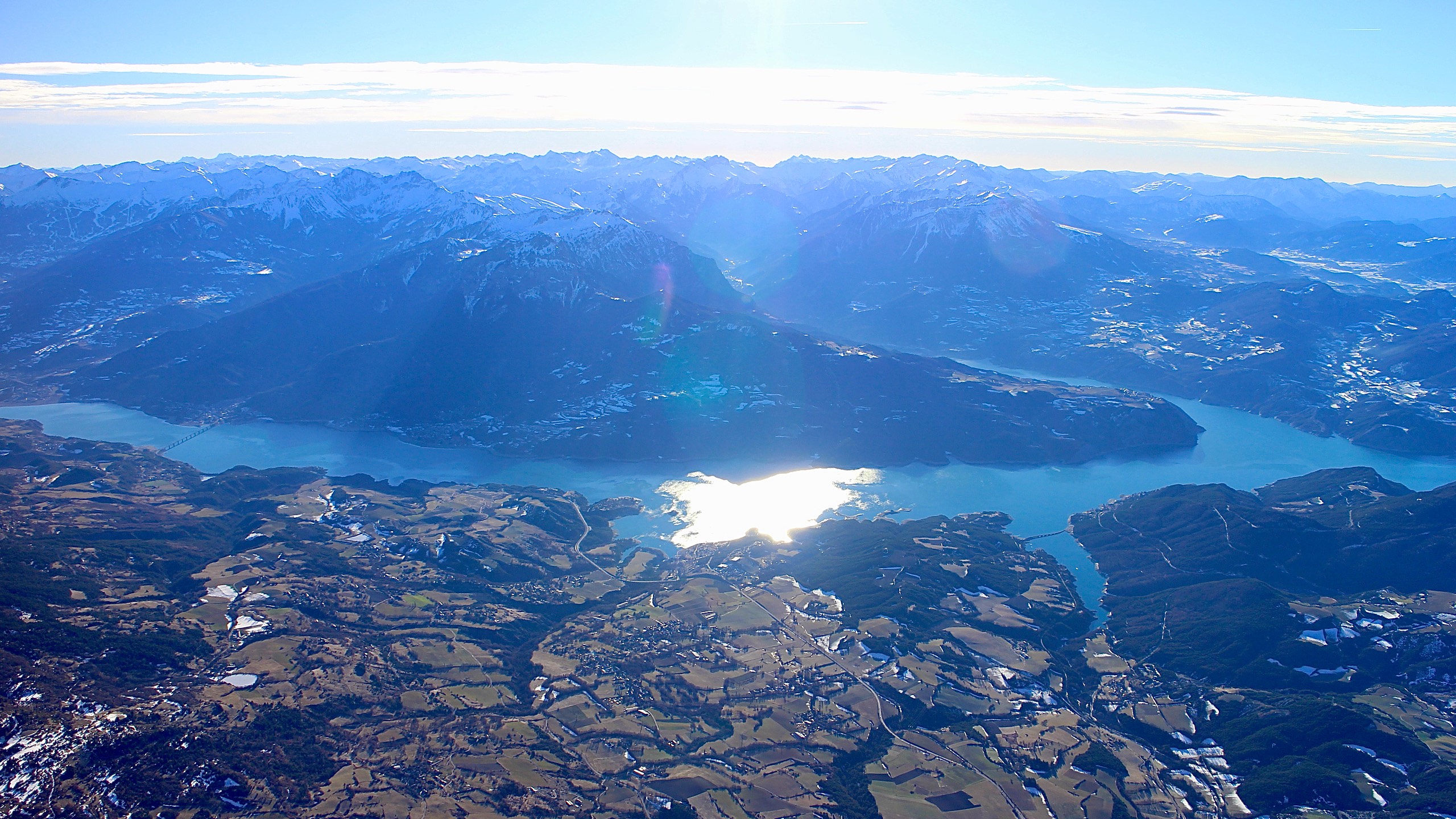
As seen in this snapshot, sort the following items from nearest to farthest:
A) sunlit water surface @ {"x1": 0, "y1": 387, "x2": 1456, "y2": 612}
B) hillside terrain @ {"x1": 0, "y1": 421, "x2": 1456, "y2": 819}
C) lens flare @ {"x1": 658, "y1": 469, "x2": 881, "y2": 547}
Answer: hillside terrain @ {"x1": 0, "y1": 421, "x2": 1456, "y2": 819}, lens flare @ {"x1": 658, "y1": 469, "x2": 881, "y2": 547}, sunlit water surface @ {"x1": 0, "y1": 387, "x2": 1456, "y2": 612}

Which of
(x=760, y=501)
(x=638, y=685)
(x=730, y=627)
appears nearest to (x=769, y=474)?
(x=760, y=501)

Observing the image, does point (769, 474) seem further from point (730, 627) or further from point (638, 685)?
point (638, 685)

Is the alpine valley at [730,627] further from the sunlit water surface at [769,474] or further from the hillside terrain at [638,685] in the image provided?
the sunlit water surface at [769,474]

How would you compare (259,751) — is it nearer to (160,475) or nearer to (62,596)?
(62,596)

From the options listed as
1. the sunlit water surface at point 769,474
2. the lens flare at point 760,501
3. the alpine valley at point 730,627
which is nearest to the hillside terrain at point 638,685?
the alpine valley at point 730,627

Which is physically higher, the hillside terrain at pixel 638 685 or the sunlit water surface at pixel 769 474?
the hillside terrain at pixel 638 685

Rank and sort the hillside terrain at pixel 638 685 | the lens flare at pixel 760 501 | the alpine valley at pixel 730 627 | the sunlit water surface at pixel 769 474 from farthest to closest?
the sunlit water surface at pixel 769 474 < the lens flare at pixel 760 501 < the alpine valley at pixel 730 627 < the hillside terrain at pixel 638 685

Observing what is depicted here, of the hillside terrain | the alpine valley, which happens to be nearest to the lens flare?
the alpine valley

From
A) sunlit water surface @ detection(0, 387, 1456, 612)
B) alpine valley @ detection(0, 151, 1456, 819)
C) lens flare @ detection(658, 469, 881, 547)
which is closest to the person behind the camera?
alpine valley @ detection(0, 151, 1456, 819)

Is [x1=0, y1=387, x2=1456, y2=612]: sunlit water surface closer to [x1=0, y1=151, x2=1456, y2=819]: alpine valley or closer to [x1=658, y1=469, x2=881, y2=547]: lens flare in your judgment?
[x1=658, y1=469, x2=881, y2=547]: lens flare
